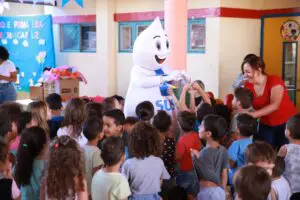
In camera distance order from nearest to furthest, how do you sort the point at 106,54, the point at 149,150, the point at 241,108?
the point at 149,150
the point at 241,108
the point at 106,54

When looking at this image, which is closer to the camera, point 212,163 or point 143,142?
point 143,142

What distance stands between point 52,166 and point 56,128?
1879 mm

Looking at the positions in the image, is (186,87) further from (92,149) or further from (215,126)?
(92,149)

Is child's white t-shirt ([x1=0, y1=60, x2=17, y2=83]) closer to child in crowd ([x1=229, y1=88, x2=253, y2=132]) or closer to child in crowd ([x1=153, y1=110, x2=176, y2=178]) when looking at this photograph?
child in crowd ([x1=153, y1=110, x2=176, y2=178])

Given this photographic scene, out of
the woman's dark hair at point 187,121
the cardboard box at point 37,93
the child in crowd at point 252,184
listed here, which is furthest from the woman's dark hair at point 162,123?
the cardboard box at point 37,93

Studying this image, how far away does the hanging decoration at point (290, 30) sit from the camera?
26.7 feet

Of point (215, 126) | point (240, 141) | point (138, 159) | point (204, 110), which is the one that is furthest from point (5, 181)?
point (204, 110)

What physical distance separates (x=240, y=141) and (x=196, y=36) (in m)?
4.73

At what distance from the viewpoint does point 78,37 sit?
1076 centimetres

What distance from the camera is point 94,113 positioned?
4730 millimetres

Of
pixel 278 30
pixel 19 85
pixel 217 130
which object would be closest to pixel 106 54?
pixel 19 85

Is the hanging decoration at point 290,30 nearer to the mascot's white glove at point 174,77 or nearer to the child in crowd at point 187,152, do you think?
the mascot's white glove at point 174,77

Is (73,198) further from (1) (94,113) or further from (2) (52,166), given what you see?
(1) (94,113)

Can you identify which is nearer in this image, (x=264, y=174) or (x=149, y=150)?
(x=264, y=174)
